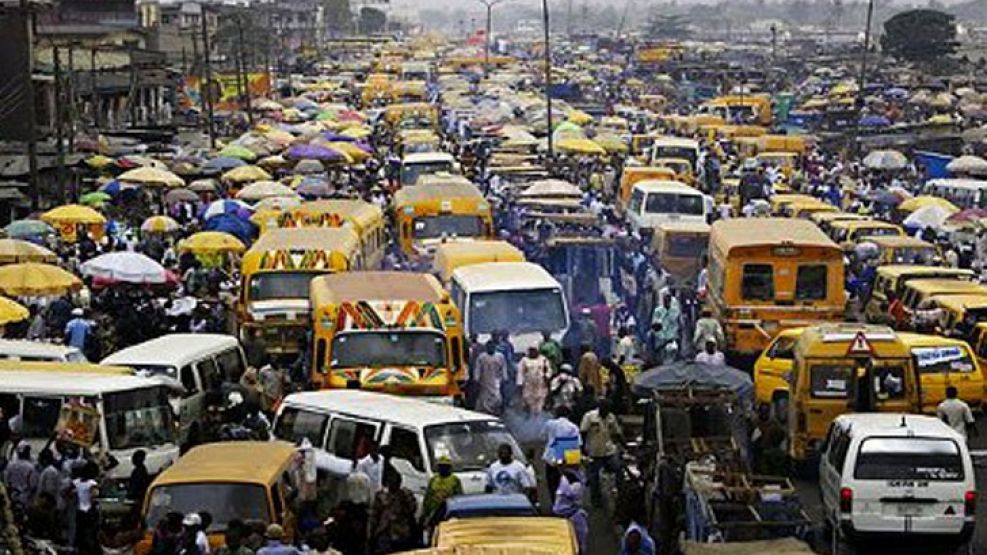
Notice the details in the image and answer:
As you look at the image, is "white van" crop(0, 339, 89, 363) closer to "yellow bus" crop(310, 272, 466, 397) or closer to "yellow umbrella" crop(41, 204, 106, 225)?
"yellow bus" crop(310, 272, 466, 397)

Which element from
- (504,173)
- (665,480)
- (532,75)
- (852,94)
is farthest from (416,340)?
(532,75)

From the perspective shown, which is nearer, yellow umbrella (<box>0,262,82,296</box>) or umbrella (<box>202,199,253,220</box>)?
yellow umbrella (<box>0,262,82,296</box>)

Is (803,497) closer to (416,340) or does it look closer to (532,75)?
(416,340)

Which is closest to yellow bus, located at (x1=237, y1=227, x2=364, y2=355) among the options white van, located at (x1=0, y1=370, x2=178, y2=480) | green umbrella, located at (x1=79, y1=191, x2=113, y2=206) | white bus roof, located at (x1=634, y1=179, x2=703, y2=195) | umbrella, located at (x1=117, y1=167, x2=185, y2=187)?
white van, located at (x1=0, y1=370, x2=178, y2=480)

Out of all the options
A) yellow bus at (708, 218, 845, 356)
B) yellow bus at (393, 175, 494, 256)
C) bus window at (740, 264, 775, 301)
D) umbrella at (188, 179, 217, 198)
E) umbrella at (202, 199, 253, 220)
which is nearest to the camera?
yellow bus at (708, 218, 845, 356)

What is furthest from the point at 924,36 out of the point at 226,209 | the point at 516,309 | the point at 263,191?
the point at 516,309

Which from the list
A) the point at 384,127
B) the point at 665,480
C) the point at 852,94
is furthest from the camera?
the point at 852,94

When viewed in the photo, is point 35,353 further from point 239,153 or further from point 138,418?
point 239,153
